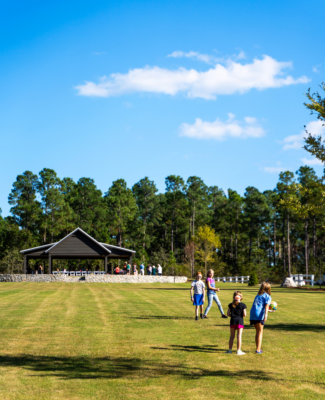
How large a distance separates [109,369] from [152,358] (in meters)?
1.19

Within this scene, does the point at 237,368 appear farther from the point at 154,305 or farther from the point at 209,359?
the point at 154,305

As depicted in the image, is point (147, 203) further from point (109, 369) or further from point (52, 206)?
point (109, 369)

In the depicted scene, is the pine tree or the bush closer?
the bush

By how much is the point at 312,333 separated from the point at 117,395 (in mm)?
7136

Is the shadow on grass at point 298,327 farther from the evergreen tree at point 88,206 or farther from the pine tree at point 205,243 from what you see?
the evergreen tree at point 88,206

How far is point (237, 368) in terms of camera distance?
8383mm

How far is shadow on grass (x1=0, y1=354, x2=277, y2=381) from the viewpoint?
25.9 feet

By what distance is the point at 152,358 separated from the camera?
9.19 meters

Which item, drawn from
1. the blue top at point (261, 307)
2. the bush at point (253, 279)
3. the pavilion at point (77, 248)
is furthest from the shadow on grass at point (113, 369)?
the pavilion at point (77, 248)

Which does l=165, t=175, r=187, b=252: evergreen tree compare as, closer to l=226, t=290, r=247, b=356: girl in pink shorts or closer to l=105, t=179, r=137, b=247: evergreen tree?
l=105, t=179, r=137, b=247: evergreen tree

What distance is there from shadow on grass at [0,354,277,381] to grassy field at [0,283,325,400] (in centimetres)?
2

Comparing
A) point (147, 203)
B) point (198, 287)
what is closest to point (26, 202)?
point (147, 203)

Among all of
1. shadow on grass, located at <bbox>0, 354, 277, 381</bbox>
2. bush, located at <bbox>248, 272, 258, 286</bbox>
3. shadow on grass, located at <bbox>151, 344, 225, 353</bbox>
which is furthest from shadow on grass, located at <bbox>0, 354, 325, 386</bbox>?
bush, located at <bbox>248, 272, 258, 286</bbox>

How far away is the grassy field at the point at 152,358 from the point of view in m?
7.09
